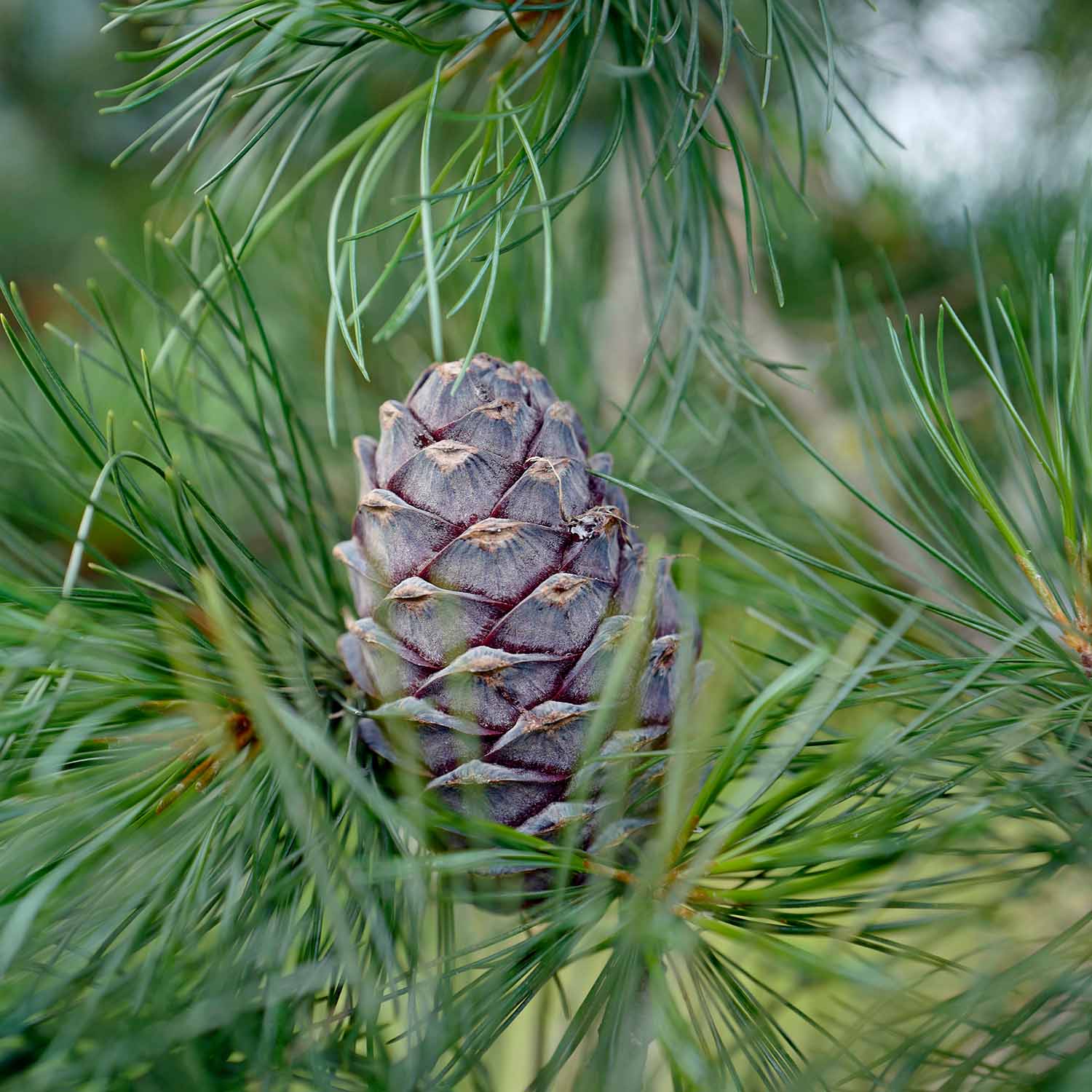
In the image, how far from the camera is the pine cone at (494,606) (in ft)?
0.88

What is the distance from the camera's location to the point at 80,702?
0.25 m

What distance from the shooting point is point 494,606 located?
0.28 meters

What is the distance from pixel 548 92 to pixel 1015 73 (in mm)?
→ 623

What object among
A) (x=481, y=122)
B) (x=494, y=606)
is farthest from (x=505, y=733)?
(x=481, y=122)

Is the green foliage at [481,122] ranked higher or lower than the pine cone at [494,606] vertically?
higher

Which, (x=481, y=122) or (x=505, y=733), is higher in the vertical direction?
(x=481, y=122)

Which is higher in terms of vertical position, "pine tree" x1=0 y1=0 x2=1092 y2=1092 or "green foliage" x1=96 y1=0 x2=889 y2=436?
"green foliage" x1=96 y1=0 x2=889 y2=436

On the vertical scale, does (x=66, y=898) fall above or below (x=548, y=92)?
below

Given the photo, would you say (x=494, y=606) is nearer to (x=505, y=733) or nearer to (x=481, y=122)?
(x=505, y=733)

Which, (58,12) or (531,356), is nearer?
(531,356)

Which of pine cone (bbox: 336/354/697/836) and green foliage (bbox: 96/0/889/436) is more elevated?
green foliage (bbox: 96/0/889/436)

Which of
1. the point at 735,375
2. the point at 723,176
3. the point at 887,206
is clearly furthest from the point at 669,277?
the point at 887,206

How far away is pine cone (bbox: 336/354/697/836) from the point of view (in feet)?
0.88

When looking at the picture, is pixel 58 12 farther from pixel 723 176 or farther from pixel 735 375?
pixel 735 375
